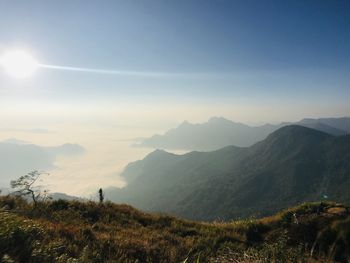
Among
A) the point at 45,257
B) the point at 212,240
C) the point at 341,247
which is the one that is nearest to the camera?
the point at 45,257

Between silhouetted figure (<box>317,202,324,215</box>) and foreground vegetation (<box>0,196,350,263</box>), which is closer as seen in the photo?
foreground vegetation (<box>0,196,350,263</box>)

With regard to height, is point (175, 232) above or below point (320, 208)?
below

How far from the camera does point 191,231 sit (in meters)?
13.5

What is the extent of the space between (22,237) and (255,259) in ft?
12.8

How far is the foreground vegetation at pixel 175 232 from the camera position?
7.93 metres

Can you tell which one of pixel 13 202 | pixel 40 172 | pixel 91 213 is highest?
pixel 40 172

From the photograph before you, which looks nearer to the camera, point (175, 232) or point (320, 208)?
point (175, 232)

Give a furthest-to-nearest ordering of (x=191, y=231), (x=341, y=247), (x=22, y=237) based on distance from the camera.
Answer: (x=191, y=231)
(x=341, y=247)
(x=22, y=237)

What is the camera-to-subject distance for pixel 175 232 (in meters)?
13.4

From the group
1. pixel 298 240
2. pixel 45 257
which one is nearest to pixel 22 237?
pixel 45 257

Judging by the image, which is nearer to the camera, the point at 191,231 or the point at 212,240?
the point at 212,240

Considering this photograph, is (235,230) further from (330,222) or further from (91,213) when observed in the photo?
(91,213)

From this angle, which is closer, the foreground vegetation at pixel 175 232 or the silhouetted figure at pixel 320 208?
the foreground vegetation at pixel 175 232

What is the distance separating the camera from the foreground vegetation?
312 inches
